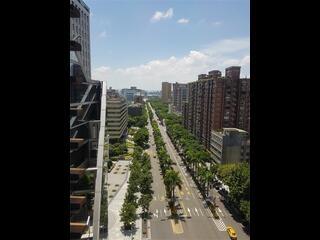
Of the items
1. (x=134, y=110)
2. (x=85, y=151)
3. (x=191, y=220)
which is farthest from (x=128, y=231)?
(x=134, y=110)

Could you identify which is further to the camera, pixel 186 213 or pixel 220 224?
pixel 186 213

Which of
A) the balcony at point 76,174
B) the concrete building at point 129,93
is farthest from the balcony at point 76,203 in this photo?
the concrete building at point 129,93

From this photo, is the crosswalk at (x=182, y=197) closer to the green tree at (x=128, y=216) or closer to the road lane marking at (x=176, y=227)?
the road lane marking at (x=176, y=227)

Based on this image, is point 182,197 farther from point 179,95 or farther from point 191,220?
point 179,95

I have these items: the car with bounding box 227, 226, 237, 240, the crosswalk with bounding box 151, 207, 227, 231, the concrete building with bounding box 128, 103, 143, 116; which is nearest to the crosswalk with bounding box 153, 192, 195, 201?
the crosswalk with bounding box 151, 207, 227, 231

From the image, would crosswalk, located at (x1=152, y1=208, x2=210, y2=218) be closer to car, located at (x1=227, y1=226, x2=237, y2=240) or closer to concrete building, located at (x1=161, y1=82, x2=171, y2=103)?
car, located at (x1=227, y1=226, x2=237, y2=240)

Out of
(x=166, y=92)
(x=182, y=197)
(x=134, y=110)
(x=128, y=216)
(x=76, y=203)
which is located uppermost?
(x=166, y=92)
